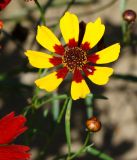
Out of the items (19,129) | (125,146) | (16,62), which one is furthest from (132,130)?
(19,129)

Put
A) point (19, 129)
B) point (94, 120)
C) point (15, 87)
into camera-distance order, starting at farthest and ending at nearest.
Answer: point (15, 87) → point (94, 120) → point (19, 129)

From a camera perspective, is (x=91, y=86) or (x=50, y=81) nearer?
(x=50, y=81)

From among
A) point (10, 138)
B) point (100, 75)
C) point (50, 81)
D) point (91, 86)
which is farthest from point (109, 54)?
point (91, 86)

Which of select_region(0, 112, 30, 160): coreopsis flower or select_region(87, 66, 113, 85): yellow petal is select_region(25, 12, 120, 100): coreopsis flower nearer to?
select_region(87, 66, 113, 85): yellow petal

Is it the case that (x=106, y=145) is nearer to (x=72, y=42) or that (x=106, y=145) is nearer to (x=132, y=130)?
(x=132, y=130)

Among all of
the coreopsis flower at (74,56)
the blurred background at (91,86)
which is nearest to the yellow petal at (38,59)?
the coreopsis flower at (74,56)

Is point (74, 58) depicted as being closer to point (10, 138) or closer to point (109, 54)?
point (109, 54)

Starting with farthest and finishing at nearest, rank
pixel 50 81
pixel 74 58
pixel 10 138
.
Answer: pixel 74 58
pixel 50 81
pixel 10 138
